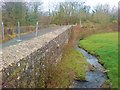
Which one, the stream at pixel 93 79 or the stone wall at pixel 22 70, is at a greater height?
the stone wall at pixel 22 70

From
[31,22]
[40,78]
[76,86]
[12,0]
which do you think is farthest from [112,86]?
[31,22]

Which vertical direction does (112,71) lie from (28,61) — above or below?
below

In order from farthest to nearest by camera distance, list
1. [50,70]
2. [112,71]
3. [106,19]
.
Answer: [106,19], [112,71], [50,70]

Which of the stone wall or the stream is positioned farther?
the stream

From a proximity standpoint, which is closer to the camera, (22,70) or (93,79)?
(22,70)

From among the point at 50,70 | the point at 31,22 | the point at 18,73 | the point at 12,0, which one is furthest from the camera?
the point at 31,22

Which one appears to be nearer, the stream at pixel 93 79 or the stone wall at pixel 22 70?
the stone wall at pixel 22 70

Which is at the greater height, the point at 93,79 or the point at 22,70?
the point at 22,70

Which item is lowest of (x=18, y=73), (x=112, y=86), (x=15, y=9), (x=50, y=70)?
(x=112, y=86)

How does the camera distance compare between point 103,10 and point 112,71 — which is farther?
point 103,10

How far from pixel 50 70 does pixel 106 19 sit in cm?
4766

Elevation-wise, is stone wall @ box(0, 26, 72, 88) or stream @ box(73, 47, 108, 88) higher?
stone wall @ box(0, 26, 72, 88)

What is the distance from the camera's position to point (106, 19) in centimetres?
5403

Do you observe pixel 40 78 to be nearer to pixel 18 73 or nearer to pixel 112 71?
pixel 18 73
